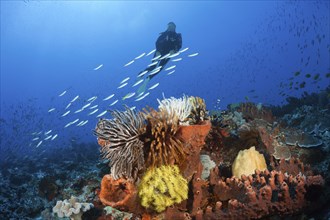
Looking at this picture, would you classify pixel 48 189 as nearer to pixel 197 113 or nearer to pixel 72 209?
pixel 72 209

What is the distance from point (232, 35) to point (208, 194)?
18754 cm

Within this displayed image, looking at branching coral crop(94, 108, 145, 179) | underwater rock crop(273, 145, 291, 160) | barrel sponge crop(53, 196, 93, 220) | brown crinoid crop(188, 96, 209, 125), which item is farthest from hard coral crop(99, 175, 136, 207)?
underwater rock crop(273, 145, 291, 160)

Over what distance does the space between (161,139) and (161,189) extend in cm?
72

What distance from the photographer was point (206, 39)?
18075 centimetres

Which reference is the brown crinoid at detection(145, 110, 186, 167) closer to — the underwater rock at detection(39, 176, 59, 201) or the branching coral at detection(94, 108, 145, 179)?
the branching coral at detection(94, 108, 145, 179)

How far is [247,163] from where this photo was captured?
462 cm

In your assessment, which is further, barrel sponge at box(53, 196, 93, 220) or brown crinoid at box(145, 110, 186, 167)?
barrel sponge at box(53, 196, 93, 220)

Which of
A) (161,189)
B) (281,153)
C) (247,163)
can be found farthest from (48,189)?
(281,153)

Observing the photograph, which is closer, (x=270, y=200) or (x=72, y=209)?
(x=270, y=200)

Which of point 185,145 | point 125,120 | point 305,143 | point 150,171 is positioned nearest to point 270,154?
point 305,143

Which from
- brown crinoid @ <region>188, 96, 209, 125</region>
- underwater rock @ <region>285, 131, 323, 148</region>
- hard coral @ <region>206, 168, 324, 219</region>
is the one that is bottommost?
hard coral @ <region>206, 168, 324, 219</region>

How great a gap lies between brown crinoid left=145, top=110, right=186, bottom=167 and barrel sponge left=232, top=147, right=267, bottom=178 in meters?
1.27

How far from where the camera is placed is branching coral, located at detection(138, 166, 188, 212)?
3801mm

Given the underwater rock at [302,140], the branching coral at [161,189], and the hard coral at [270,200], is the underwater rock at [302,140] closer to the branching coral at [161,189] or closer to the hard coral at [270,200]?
the hard coral at [270,200]
